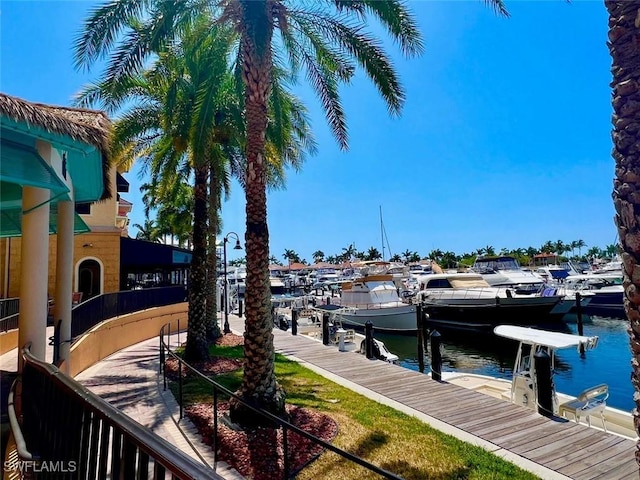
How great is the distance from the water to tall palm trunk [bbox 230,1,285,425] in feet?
49.8

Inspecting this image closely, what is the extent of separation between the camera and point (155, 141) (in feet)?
57.0

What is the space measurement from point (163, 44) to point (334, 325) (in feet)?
59.3

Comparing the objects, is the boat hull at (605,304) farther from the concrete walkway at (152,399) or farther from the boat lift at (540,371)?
the concrete walkway at (152,399)

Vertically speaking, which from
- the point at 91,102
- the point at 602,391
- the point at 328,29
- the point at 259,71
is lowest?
the point at 602,391

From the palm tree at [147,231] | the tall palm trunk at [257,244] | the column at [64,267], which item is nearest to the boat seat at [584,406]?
the tall palm trunk at [257,244]

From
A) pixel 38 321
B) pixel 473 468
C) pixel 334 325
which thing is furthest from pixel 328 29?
pixel 334 325

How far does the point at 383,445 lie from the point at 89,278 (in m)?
20.8

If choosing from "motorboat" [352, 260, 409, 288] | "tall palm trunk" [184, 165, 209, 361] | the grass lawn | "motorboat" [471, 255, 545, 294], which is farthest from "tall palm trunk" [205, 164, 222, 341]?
"motorboat" [471, 255, 545, 294]

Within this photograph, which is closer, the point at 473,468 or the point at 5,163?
the point at 5,163

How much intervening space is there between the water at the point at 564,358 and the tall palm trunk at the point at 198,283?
41.3 ft

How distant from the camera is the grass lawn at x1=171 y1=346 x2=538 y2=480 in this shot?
19.7 ft

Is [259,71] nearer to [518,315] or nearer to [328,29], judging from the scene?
[328,29]

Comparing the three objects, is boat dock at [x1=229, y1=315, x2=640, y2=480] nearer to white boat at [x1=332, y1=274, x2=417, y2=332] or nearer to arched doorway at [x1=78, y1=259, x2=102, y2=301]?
arched doorway at [x1=78, y1=259, x2=102, y2=301]

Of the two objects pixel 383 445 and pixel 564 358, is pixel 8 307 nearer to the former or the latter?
pixel 383 445
